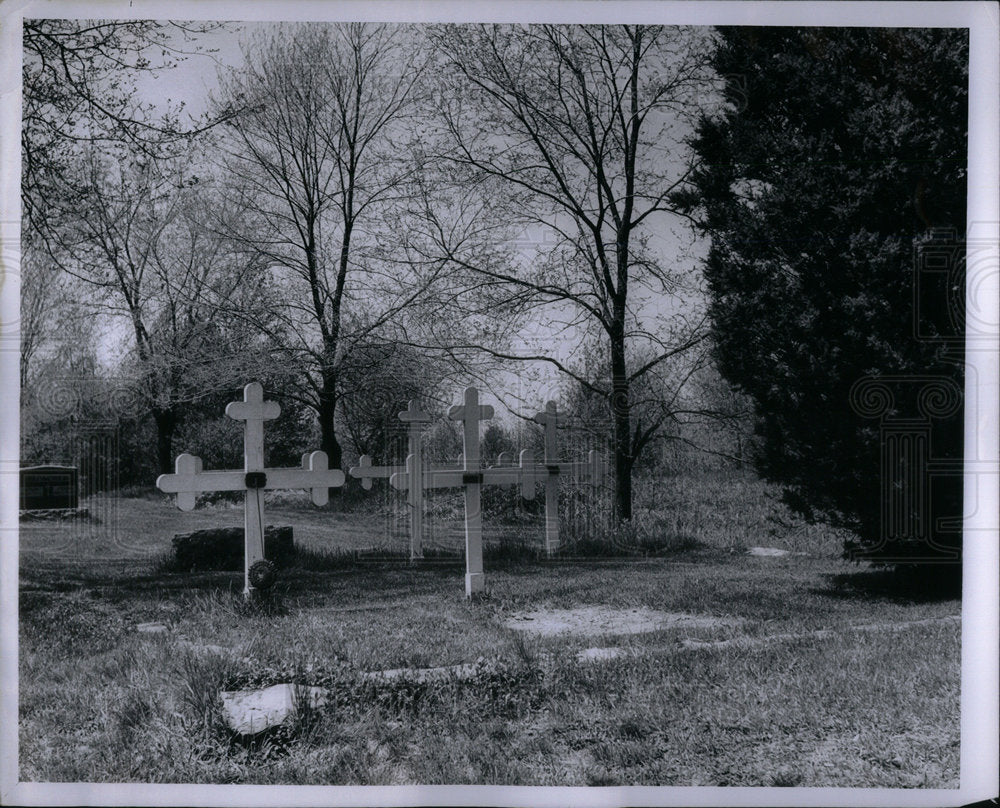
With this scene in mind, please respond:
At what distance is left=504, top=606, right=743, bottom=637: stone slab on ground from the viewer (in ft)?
11.1

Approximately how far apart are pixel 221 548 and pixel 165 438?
0.47 metres

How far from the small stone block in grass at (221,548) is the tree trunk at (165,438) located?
0.91 ft

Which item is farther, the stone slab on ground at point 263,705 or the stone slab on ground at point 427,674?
the stone slab on ground at point 427,674

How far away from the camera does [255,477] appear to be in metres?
3.33

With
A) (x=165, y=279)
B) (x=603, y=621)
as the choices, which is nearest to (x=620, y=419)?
(x=603, y=621)

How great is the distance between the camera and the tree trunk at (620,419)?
3.40 m

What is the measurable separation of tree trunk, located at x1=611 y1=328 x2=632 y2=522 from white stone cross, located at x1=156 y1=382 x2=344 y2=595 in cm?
108

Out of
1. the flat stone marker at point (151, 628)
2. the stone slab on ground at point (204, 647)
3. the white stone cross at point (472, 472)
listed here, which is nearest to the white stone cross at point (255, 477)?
the stone slab on ground at point (204, 647)

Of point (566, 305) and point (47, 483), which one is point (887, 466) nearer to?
point (566, 305)

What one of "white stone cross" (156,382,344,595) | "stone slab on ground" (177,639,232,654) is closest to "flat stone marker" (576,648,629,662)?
"white stone cross" (156,382,344,595)

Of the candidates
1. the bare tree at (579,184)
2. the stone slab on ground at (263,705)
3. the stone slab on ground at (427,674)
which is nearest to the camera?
the stone slab on ground at (263,705)

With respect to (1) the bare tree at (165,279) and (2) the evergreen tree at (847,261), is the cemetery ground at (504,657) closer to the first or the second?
(2) the evergreen tree at (847,261)

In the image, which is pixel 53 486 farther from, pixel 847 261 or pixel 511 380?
pixel 847 261

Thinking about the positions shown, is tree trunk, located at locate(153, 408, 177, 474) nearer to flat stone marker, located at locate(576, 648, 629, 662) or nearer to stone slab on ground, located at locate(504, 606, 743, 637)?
stone slab on ground, located at locate(504, 606, 743, 637)
